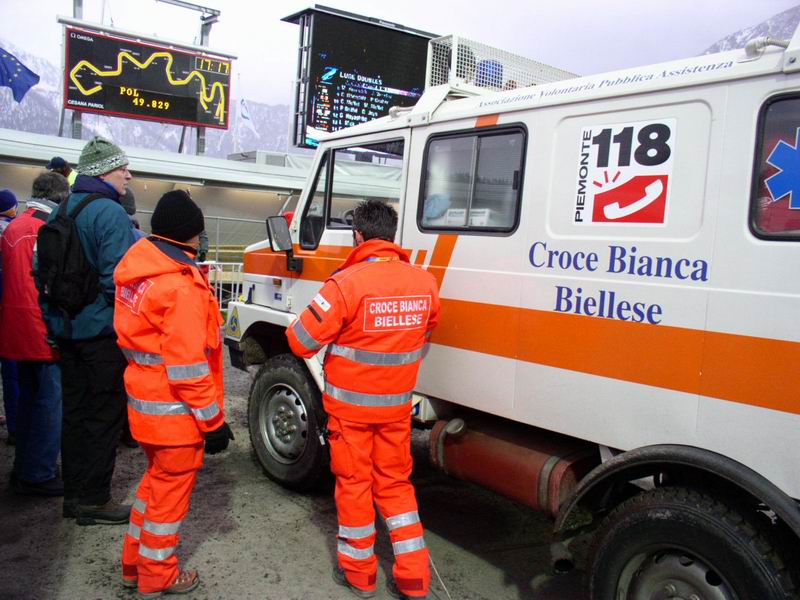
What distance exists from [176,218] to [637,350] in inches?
85.0

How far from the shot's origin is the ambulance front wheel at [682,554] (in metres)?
2.40

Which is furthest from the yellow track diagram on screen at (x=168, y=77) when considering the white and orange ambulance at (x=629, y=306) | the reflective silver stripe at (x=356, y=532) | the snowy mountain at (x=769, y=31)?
the snowy mountain at (x=769, y=31)

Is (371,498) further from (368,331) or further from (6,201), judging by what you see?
(6,201)

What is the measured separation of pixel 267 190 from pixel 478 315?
43.5 feet

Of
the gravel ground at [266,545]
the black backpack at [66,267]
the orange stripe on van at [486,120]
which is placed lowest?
the gravel ground at [266,545]

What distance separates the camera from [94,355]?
3920 millimetres

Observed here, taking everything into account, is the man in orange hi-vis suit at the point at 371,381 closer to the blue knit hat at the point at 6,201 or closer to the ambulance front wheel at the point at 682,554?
the ambulance front wheel at the point at 682,554

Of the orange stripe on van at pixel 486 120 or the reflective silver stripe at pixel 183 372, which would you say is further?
the orange stripe on van at pixel 486 120

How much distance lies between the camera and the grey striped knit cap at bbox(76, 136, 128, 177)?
4.02m

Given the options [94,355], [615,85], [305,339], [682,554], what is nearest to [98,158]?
[94,355]

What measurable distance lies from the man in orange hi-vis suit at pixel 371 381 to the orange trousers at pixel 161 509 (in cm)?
69

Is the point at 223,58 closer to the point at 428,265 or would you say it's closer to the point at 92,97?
the point at 92,97

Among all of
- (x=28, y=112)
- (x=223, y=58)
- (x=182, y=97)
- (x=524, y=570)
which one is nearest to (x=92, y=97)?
(x=182, y=97)

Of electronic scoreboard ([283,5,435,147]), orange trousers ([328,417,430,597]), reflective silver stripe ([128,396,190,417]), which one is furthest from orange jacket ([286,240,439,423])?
electronic scoreboard ([283,5,435,147])
